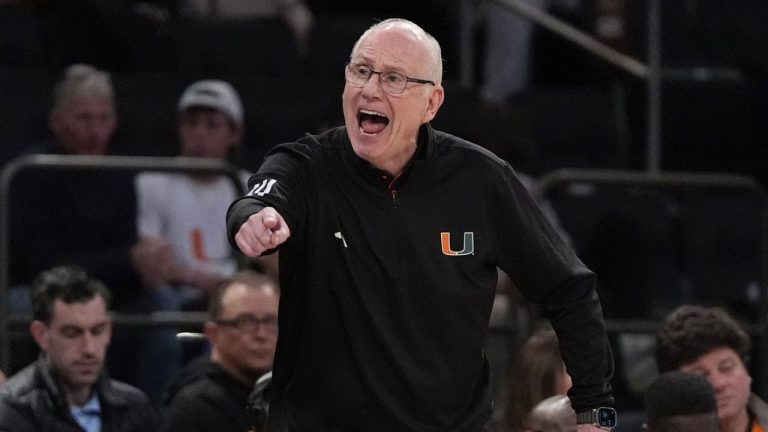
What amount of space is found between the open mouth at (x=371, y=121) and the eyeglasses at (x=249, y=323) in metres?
1.82

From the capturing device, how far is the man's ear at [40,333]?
18.7 feet

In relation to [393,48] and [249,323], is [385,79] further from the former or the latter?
[249,323]

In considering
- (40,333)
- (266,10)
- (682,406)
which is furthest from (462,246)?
(266,10)

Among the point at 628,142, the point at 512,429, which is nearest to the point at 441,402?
the point at 512,429

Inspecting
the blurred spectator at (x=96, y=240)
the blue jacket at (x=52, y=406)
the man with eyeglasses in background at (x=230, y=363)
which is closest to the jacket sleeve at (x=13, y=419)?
the blue jacket at (x=52, y=406)

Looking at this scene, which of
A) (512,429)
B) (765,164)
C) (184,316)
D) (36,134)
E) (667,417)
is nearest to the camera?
(667,417)

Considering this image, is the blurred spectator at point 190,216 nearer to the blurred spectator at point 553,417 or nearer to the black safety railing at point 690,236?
the black safety railing at point 690,236

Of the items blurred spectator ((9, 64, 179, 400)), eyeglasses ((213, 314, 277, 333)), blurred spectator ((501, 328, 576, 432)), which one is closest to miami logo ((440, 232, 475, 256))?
blurred spectator ((501, 328, 576, 432))

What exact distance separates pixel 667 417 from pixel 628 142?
168 inches

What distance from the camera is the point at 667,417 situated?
15.4 ft

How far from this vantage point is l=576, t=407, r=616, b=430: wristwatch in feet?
13.1

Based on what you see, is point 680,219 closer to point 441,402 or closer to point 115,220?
point 115,220

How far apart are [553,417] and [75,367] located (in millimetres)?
1823

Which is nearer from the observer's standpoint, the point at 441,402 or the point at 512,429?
the point at 441,402
